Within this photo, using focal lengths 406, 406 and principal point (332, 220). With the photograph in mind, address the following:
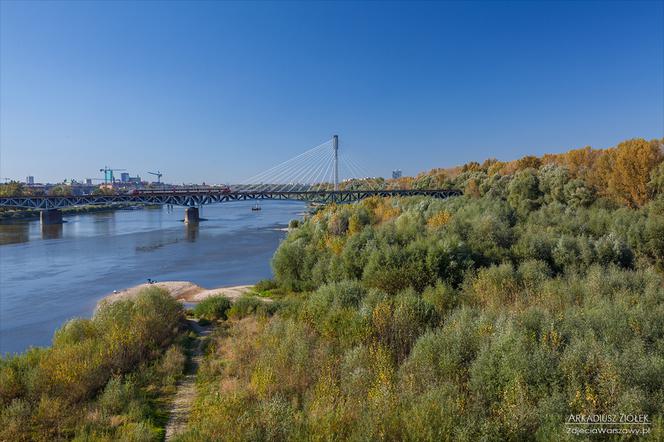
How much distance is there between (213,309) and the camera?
13.7 metres

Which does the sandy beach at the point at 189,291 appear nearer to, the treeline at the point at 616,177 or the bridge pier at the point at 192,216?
the treeline at the point at 616,177

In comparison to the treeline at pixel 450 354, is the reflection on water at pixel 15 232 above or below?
below

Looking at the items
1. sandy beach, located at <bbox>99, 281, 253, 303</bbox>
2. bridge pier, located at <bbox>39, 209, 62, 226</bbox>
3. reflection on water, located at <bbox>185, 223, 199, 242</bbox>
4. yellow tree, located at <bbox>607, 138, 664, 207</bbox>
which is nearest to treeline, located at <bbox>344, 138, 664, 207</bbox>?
yellow tree, located at <bbox>607, 138, 664, 207</bbox>

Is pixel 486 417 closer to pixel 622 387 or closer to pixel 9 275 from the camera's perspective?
pixel 622 387

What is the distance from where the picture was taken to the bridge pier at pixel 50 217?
172 ft

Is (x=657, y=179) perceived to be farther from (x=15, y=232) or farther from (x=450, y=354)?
(x=15, y=232)

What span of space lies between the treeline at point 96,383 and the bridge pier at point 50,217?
170 ft

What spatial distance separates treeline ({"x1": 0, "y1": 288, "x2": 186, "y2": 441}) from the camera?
6.44 metres

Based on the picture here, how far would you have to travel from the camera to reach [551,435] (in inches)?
180

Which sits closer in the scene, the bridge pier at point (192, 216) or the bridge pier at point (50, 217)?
the bridge pier at point (50, 217)

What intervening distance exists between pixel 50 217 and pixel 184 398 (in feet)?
188

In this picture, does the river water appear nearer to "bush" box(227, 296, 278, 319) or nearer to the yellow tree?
"bush" box(227, 296, 278, 319)

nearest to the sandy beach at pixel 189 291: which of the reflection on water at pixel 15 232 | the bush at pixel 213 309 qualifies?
the bush at pixel 213 309

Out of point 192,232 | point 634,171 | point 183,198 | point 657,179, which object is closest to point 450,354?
point 657,179
